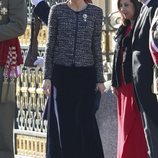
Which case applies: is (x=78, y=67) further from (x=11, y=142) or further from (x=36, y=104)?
(x=36, y=104)

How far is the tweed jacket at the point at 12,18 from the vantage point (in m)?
6.83

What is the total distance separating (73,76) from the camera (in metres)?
6.95

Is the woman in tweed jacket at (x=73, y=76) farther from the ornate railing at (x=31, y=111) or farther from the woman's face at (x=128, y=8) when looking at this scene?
the ornate railing at (x=31, y=111)

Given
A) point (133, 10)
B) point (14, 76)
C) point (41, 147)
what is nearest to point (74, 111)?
point (14, 76)

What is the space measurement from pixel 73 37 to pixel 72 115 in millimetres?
727

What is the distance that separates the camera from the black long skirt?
22.9 feet

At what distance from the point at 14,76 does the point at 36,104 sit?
6.66 ft

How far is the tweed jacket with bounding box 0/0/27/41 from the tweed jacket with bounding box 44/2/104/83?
0.87 feet

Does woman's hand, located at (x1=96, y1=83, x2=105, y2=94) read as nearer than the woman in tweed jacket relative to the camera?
No

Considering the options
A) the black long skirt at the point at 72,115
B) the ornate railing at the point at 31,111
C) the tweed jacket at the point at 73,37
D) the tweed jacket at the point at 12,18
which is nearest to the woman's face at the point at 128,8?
the tweed jacket at the point at 73,37

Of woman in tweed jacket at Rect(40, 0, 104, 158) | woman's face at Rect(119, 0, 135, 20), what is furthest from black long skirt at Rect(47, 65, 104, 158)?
woman's face at Rect(119, 0, 135, 20)

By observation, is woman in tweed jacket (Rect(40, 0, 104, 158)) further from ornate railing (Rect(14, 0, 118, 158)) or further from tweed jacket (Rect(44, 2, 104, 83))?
ornate railing (Rect(14, 0, 118, 158))

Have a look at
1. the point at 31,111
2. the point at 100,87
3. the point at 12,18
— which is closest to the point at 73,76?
the point at 100,87

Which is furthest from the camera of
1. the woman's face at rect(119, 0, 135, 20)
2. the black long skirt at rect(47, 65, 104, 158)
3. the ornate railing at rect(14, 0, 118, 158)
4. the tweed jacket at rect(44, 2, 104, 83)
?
the ornate railing at rect(14, 0, 118, 158)
